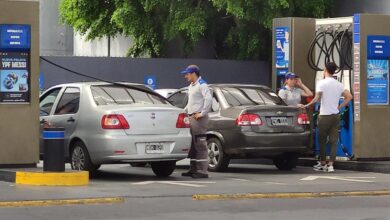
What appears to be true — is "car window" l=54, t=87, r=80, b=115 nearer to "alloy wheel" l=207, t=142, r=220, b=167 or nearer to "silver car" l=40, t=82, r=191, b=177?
"silver car" l=40, t=82, r=191, b=177

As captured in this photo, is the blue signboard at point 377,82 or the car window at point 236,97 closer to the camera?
the car window at point 236,97

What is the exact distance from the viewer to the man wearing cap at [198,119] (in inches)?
577

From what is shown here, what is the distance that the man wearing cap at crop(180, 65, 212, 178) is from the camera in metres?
14.7

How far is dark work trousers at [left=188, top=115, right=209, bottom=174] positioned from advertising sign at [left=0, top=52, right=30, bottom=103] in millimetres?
2718

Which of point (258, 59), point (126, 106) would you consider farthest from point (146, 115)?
point (258, 59)

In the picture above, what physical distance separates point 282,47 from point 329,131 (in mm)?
2747

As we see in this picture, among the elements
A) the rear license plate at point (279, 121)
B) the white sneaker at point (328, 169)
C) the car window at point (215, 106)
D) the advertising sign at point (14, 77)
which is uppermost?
the advertising sign at point (14, 77)

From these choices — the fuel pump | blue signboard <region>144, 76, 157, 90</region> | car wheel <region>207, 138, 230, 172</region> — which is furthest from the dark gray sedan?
blue signboard <region>144, 76, 157, 90</region>

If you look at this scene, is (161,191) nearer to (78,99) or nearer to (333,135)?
(78,99)

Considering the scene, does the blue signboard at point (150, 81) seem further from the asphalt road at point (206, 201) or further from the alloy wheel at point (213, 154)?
the asphalt road at point (206, 201)

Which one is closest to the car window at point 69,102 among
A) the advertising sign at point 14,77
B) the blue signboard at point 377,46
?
the advertising sign at point 14,77

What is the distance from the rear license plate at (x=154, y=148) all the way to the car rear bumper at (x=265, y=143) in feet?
7.14

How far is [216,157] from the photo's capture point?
16.3 m

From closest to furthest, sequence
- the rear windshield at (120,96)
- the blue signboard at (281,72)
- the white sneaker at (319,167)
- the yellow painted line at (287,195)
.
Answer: the yellow painted line at (287,195) → the rear windshield at (120,96) → the white sneaker at (319,167) → the blue signboard at (281,72)
